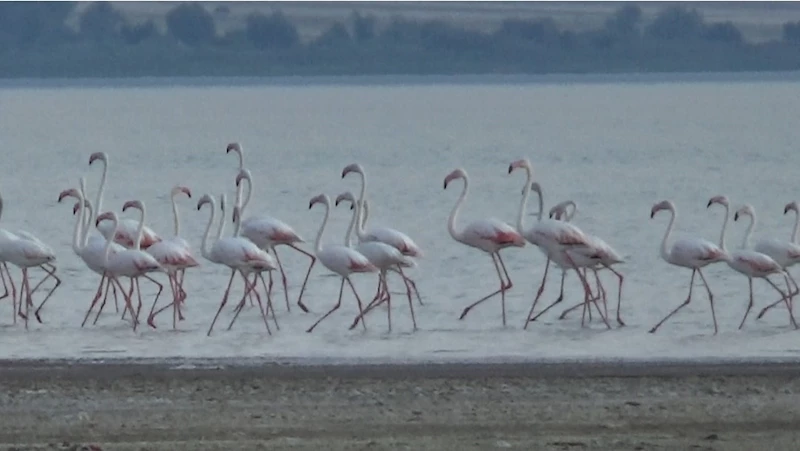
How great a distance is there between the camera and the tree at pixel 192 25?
115250mm

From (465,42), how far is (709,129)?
59.7 m

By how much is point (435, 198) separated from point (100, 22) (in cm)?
9702

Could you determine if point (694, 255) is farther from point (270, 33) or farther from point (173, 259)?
point (270, 33)

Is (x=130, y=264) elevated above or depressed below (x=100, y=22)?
below

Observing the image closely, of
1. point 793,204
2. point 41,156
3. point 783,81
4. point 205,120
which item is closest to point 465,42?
point 783,81

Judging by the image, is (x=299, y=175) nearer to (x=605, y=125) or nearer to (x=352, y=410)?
(x=352, y=410)

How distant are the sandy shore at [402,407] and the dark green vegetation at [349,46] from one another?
106 m

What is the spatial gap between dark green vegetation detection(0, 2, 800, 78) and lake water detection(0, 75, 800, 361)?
35521 millimetres

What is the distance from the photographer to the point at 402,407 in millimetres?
8539

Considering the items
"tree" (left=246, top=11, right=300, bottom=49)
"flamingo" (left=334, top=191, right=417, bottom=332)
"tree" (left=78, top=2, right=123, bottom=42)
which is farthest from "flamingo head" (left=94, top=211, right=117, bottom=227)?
"tree" (left=78, top=2, right=123, bottom=42)

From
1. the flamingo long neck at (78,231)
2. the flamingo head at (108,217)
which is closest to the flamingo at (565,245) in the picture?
the flamingo head at (108,217)

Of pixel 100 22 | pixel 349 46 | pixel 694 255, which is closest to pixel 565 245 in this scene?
pixel 694 255

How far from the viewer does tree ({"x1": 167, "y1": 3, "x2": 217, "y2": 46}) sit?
115250 mm

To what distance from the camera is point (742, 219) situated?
72.0 ft
